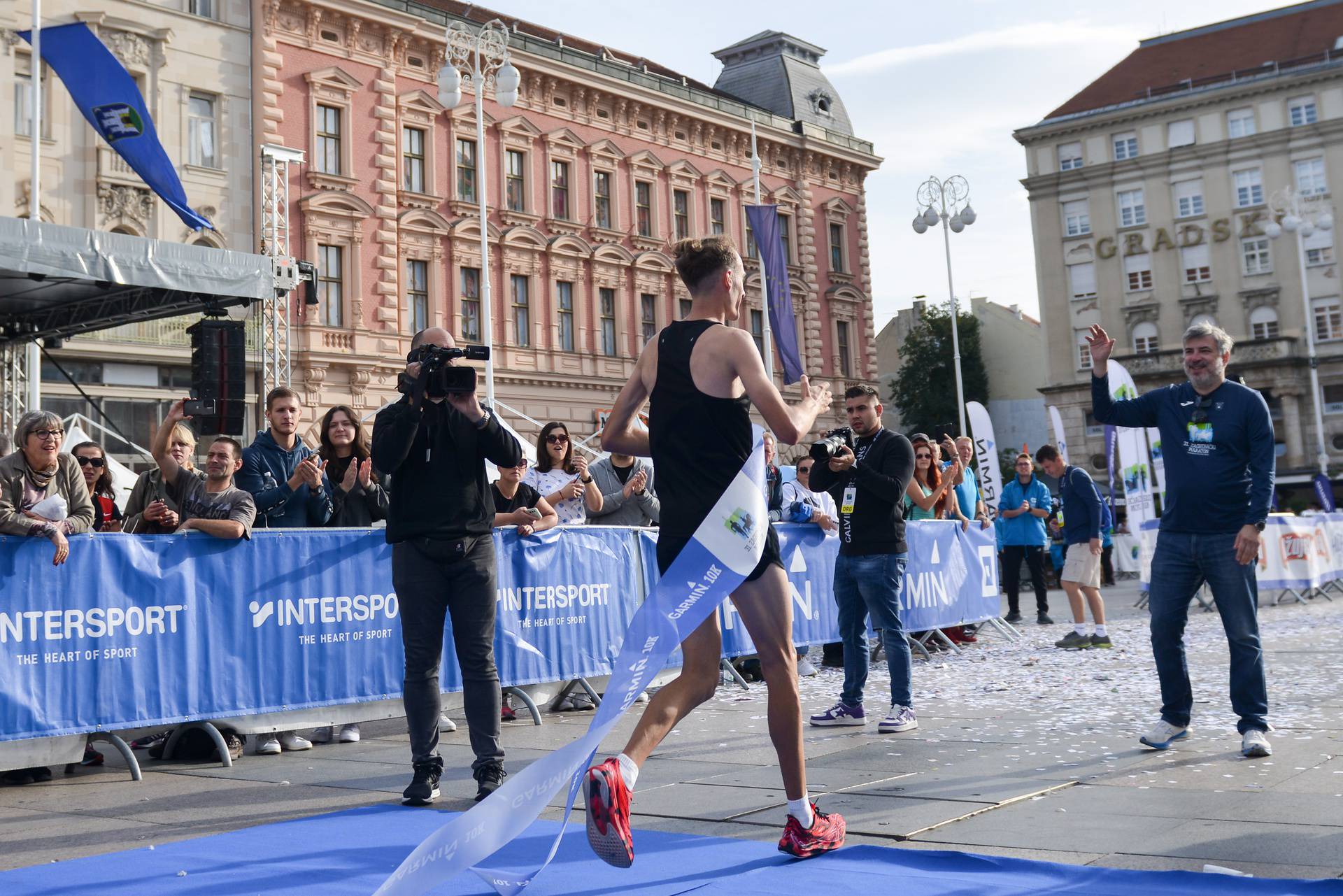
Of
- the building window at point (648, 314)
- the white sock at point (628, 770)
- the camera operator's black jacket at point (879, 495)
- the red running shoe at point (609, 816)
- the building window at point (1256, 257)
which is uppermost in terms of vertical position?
the building window at point (1256, 257)

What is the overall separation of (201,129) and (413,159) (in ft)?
20.5

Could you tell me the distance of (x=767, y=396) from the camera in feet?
14.9

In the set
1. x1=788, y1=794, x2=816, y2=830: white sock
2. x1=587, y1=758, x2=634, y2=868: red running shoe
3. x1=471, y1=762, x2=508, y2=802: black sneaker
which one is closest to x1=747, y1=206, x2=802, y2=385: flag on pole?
x1=471, y1=762, x2=508, y2=802: black sneaker

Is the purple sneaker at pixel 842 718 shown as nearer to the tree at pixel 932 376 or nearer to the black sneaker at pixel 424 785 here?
the black sneaker at pixel 424 785

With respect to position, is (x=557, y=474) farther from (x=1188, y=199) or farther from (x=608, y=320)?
(x=1188, y=199)

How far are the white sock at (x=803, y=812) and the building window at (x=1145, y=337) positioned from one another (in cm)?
6639

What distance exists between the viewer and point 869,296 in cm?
5088

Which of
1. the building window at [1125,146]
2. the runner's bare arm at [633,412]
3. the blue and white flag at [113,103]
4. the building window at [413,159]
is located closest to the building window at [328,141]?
the building window at [413,159]

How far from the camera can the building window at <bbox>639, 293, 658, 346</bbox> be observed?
4225 cm

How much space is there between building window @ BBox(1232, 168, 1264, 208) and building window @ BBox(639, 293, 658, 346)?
119ft

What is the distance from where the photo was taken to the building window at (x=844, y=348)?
49.7 m

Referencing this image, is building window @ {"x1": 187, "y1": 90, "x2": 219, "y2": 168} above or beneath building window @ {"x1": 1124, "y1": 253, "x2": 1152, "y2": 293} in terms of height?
beneath

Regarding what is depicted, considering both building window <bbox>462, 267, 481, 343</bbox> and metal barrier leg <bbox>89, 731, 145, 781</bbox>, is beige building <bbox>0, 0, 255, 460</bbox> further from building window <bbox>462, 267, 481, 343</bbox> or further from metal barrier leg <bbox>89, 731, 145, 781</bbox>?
metal barrier leg <bbox>89, 731, 145, 781</bbox>

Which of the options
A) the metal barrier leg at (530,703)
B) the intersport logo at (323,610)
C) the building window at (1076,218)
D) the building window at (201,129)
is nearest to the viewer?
the intersport logo at (323,610)
